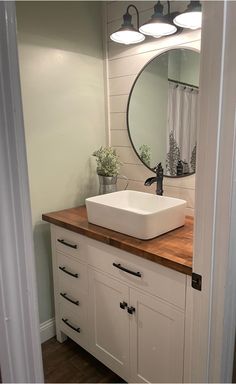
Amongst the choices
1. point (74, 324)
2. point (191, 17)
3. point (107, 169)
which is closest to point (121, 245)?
point (107, 169)

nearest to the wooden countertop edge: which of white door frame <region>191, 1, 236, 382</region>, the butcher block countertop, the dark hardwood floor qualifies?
the butcher block countertop

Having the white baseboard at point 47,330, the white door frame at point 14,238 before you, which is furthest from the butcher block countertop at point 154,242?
the white baseboard at point 47,330

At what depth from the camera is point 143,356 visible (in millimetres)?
1348

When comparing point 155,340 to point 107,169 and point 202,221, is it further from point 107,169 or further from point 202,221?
point 107,169

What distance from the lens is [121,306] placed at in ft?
4.52

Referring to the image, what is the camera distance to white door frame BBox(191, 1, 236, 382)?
761 millimetres

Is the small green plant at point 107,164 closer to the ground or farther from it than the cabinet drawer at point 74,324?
farther from it

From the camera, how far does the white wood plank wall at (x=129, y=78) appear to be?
1629 mm

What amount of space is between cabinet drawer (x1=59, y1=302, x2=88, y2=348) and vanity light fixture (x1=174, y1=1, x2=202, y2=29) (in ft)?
5.42

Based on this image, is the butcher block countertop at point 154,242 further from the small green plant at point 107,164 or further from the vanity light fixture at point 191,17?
the vanity light fixture at point 191,17

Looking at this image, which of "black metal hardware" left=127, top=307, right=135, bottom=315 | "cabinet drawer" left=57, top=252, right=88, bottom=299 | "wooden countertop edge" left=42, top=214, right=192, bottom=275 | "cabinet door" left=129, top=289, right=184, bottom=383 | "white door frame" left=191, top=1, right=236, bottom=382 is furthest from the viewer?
"cabinet drawer" left=57, top=252, right=88, bottom=299

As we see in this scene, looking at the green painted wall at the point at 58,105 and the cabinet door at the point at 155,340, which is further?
the green painted wall at the point at 58,105

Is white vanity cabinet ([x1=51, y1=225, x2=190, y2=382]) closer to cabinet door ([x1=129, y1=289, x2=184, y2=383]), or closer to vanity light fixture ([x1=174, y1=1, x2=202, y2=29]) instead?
cabinet door ([x1=129, y1=289, x2=184, y2=383])

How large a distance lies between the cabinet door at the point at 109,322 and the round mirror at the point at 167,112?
74 cm
